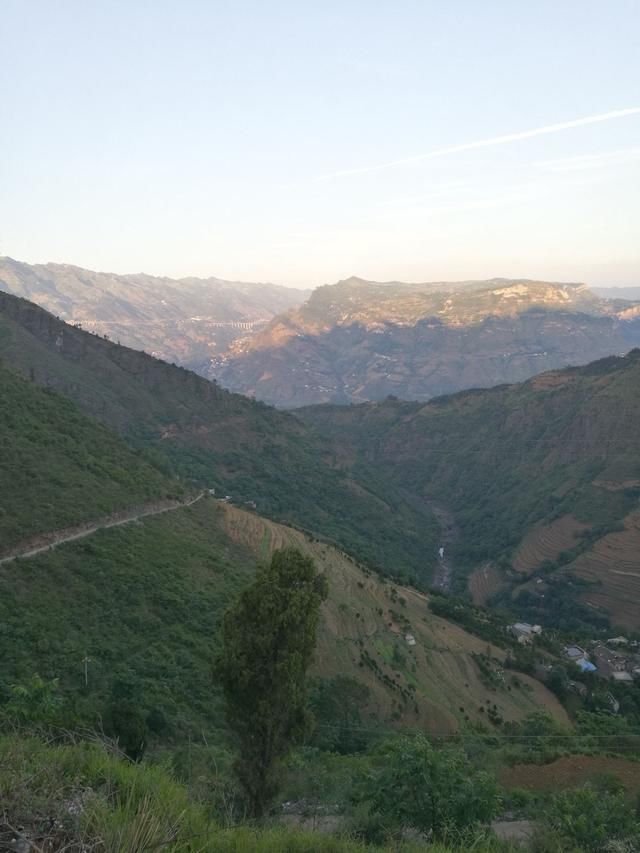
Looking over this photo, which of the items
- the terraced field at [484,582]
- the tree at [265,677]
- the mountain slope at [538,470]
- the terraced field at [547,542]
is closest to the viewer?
the tree at [265,677]

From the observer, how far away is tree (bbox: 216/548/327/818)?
9.35m

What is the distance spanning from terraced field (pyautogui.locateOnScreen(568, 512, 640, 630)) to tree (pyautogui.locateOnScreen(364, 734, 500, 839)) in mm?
45843

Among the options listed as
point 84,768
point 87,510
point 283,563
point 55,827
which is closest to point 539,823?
point 283,563

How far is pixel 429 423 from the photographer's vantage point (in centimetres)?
11419

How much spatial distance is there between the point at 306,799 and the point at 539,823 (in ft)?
15.0

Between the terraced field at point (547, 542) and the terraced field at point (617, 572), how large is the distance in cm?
425

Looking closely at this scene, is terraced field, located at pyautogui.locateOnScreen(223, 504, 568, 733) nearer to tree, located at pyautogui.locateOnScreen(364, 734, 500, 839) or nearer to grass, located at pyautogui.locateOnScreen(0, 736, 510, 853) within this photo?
tree, located at pyautogui.locateOnScreen(364, 734, 500, 839)

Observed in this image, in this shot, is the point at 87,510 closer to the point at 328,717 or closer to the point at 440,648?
the point at 328,717

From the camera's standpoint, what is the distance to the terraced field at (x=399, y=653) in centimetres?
2377

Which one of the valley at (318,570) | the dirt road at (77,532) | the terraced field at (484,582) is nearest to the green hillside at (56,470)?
the valley at (318,570)

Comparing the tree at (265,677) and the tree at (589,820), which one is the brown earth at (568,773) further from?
the tree at (265,677)

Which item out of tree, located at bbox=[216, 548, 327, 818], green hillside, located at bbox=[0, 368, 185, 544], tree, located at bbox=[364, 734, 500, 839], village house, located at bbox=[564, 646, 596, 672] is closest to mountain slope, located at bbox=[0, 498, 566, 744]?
green hillside, located at bbox=[0, 368, 185, 544]

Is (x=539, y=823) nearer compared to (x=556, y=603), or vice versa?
(x=539, y=823)

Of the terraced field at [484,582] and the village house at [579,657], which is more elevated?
the village house at [579,657]
